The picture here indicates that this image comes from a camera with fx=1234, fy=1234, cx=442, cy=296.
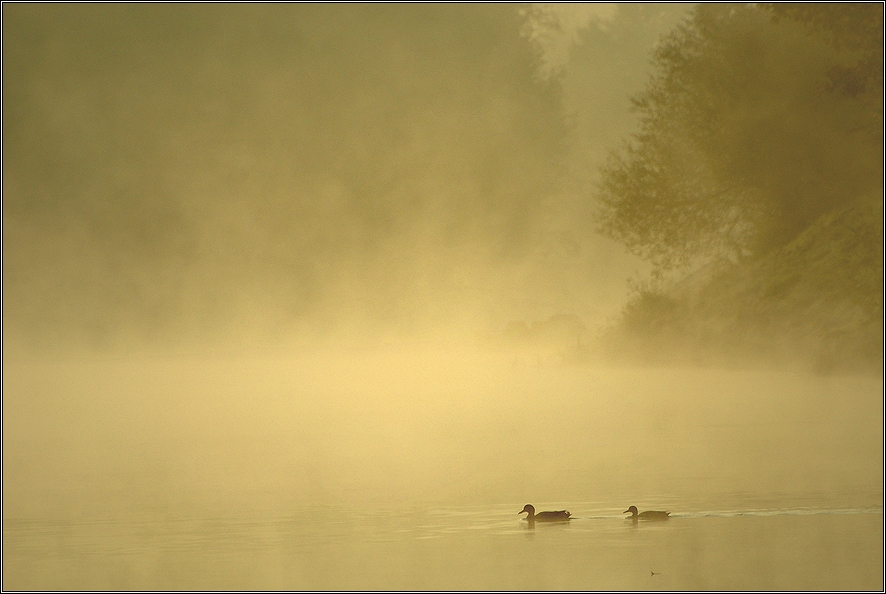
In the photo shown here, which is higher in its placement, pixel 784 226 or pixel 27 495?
pixel 784 226

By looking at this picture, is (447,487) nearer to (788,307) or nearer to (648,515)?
(648,515)

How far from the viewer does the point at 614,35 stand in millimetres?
13922

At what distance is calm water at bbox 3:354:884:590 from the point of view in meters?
3.53

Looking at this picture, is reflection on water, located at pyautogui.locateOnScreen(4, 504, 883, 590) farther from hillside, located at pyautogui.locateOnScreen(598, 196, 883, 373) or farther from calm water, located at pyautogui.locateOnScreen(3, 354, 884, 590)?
hillside, located at pyautogui.locateOnScreen(598, 196, 883, 373)

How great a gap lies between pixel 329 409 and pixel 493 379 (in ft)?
9.46

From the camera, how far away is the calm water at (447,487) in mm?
3525

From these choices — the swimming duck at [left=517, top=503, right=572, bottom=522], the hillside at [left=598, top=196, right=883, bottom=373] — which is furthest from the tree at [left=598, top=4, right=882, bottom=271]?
the swimming duck at [left=517, top=503, right=572, bottom=522]

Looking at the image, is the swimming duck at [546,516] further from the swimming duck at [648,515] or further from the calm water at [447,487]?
the swimming duck at [648,515]

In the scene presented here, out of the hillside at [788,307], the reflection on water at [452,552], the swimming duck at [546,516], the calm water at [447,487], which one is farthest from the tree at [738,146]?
the swimming duck at [546,516]

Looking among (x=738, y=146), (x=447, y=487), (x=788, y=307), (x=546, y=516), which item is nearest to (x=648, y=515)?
(x=546, y=516)

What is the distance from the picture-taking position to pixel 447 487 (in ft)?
16.0

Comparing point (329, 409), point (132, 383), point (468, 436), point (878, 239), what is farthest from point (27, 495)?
point (878, 239)

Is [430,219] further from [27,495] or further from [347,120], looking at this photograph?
[27,495]

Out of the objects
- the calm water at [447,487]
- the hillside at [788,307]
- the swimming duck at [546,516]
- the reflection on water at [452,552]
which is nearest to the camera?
the reflection on water at [452,552]
